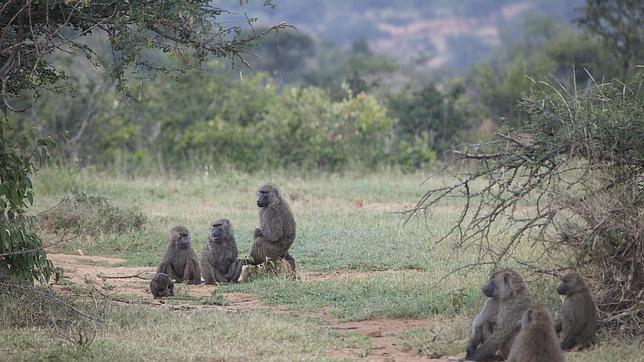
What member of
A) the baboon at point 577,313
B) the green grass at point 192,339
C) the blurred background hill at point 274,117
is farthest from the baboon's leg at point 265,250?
the blurred background hill at point 274,117

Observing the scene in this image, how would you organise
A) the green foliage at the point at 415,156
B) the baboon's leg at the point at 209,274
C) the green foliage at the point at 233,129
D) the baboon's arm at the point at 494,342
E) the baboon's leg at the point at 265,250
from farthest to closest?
the green foliage at the point at 415,156 → the green foliage at the point at 233,129 → the baboon's leg at the point at 265,250 → the baboon's leg at the point at 209,274 → the baboon's arm at the point at 494,342

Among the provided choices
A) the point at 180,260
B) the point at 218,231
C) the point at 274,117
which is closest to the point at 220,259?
the point at 218,231

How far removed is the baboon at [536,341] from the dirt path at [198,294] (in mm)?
881

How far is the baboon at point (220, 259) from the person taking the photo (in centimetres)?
1079

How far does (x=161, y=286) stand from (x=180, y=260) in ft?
3.83

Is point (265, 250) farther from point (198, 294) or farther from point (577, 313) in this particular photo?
point (577, 313)

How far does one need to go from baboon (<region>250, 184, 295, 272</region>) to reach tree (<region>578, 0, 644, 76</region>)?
2079 cm

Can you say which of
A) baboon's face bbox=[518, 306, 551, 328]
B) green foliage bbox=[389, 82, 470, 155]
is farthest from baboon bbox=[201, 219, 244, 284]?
green foliage bbox=[389, 82, 470, 155]

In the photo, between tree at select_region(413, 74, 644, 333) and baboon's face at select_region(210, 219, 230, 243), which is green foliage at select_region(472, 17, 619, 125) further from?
tree at select_region(413, 74, 644, 333)

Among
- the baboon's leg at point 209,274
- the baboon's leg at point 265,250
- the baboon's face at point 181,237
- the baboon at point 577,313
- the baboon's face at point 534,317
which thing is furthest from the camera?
the baboon's leg at point 265,250

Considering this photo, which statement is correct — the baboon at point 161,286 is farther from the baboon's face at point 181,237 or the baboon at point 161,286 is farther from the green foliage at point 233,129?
the green foliage at point 233,129

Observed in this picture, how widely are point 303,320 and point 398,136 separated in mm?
15588

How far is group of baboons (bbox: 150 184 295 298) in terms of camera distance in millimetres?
10758

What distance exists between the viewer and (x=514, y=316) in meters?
6.99
